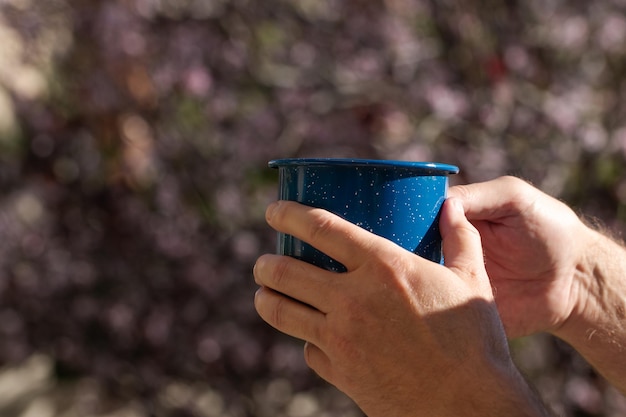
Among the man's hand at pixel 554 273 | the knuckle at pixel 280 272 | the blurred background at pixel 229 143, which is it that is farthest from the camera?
the blurred background at pixel 229 143

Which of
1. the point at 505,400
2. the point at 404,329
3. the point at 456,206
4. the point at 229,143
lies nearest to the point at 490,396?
the point at 505,400

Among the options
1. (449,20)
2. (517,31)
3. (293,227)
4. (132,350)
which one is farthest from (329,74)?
(293,227)

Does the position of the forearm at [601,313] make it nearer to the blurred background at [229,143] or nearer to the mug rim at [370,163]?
the mug rim at [370,163]

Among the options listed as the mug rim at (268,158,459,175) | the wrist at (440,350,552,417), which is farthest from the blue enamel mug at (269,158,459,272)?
the wrist at (440,350,552,417)

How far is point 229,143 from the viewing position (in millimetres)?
3766

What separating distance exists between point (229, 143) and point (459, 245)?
2515mm

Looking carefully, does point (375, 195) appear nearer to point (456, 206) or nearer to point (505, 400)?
point (456, 206)

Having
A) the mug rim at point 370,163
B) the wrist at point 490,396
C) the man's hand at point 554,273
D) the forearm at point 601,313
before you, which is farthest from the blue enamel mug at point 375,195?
the forearm at point 601,313

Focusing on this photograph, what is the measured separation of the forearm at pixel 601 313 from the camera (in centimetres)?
196

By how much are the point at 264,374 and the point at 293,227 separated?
275 centimetres

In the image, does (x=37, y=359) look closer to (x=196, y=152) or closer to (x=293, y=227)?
(x=196, y=152)

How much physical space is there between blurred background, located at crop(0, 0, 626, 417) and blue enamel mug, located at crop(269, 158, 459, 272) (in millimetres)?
2213

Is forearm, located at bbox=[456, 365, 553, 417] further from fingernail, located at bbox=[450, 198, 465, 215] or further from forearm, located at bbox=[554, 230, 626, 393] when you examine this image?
forearm, located at bbox=[554, 230, 626, 393]

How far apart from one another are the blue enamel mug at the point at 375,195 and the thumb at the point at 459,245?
0.02 meters
